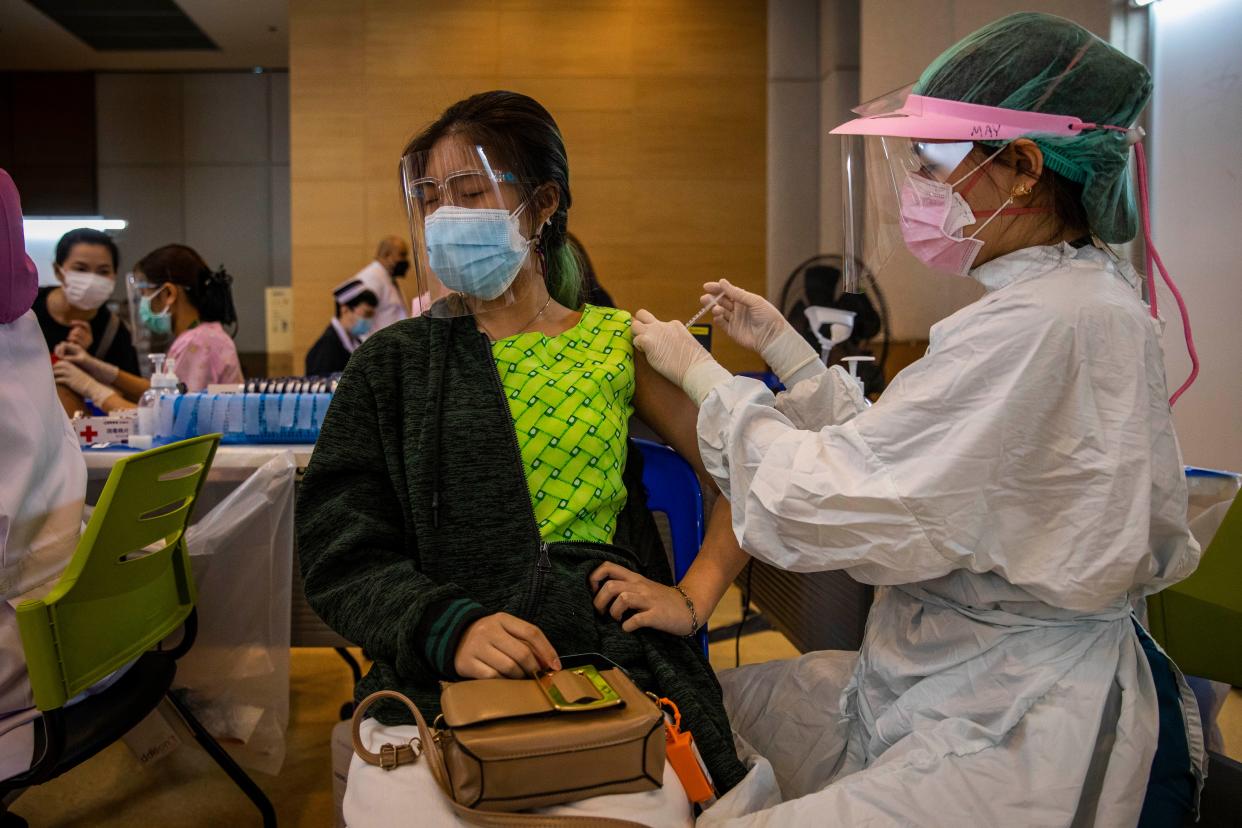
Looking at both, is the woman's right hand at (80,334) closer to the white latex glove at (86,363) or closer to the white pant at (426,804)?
the white latex glove at (86,363)

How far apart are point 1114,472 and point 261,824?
188 cm

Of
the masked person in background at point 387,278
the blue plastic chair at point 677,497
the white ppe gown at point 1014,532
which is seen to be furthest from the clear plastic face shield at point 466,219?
the masked person in background at point 387,278

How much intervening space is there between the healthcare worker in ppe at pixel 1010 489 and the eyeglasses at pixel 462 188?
43cm

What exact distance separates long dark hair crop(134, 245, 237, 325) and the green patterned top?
2.77 metres

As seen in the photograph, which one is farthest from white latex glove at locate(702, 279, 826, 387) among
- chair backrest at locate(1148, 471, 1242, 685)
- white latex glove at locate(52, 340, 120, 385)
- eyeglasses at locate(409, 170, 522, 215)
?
white latex glove at locate(52, 340, 120, 385)

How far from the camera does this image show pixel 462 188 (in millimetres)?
1223

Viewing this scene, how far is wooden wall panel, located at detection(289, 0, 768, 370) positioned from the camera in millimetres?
6137

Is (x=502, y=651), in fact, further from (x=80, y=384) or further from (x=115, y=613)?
(x=80, y=384)

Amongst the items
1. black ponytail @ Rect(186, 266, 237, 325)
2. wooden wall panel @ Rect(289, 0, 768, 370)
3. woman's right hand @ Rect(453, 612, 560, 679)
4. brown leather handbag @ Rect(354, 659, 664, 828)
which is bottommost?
brown leather handbag @ Rect(354, 659, 664, 828)

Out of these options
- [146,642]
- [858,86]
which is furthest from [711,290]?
[858,86]

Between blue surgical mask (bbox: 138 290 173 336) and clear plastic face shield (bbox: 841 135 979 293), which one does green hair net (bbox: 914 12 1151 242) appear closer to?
clear plastic face shield (bbox: 841 135 979 293)

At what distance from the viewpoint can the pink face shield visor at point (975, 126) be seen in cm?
98

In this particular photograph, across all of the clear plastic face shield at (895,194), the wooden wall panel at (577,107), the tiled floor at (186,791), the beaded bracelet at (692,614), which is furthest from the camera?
the wooden wall panel at (577,107)

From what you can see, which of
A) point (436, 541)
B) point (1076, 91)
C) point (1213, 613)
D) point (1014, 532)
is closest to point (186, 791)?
point (436, 541)
